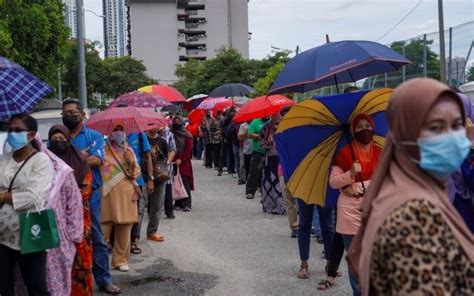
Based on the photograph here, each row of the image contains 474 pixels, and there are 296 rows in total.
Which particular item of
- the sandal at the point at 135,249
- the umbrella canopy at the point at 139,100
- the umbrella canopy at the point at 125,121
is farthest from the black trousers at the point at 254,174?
the umbrella canopy at the point at 125,121

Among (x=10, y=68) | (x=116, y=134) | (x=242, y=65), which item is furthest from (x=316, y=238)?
(x=242, y=65)

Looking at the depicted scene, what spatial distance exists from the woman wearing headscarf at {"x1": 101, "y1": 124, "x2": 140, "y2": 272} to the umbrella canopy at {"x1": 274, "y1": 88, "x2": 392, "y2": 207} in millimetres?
2055

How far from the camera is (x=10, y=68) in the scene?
503 cm

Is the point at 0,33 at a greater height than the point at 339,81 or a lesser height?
greater

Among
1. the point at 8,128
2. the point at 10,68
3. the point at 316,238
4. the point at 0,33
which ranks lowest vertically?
the point at 316,238

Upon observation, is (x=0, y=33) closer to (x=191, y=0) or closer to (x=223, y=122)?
(x=223, y=122)

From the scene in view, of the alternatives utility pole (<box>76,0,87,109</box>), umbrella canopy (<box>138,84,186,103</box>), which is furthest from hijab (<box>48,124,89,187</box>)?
utility pole (<box>76,0,87,109</box>)

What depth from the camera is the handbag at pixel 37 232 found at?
4.35m

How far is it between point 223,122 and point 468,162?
1214 centimetres

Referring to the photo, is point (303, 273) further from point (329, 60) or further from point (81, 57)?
point (81, 57)

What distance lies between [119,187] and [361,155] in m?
2.85

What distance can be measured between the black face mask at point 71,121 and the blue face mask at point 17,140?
1341 mm

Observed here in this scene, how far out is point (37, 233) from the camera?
4355 mm

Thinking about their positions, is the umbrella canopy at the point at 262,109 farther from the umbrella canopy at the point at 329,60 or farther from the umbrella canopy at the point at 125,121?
the umbrella canopy at the point at 329,60
